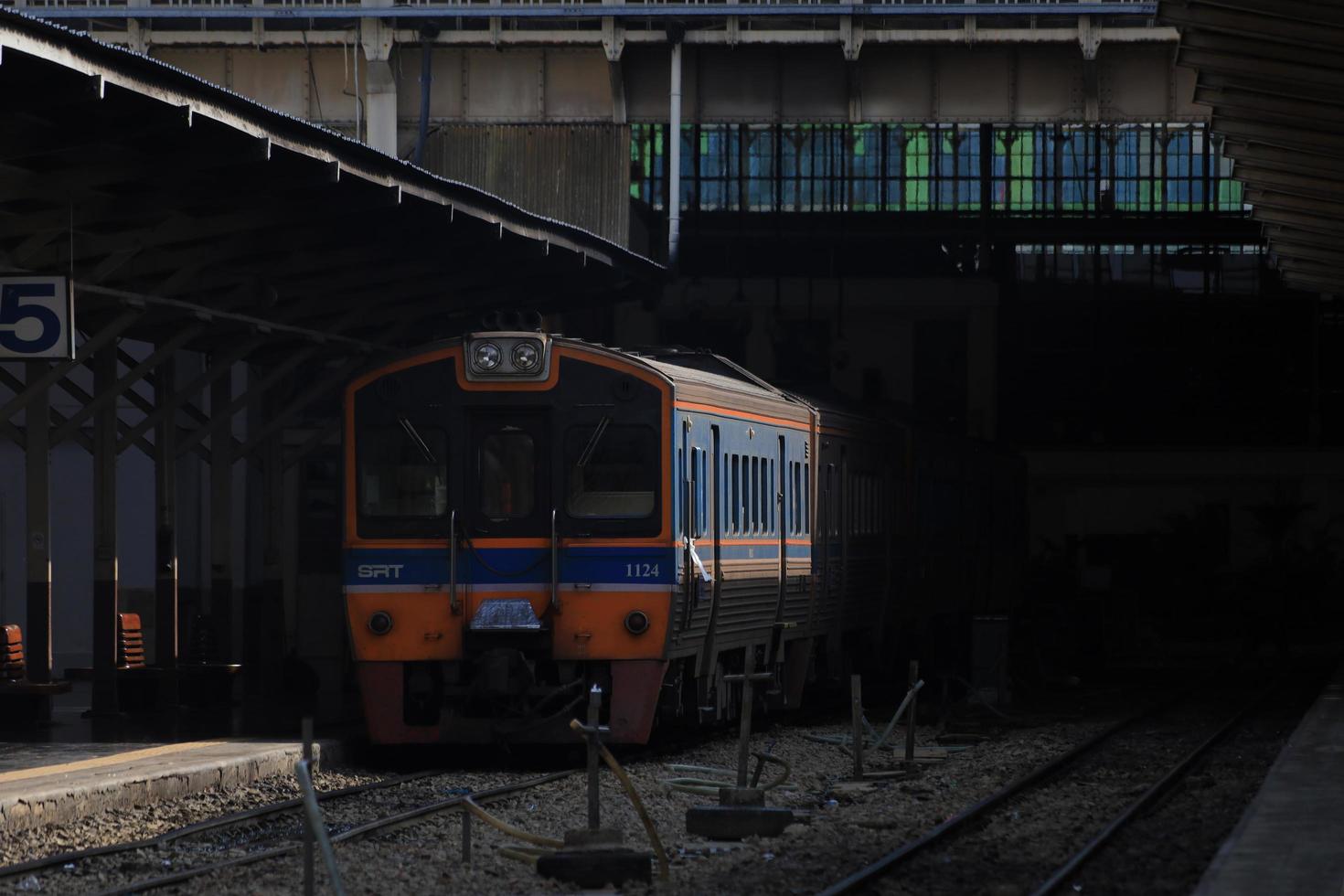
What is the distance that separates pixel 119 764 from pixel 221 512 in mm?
7185

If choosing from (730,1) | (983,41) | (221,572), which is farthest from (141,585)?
(983,41)

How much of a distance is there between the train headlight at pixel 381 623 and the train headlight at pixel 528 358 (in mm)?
1886

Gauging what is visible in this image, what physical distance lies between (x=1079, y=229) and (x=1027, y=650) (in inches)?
996

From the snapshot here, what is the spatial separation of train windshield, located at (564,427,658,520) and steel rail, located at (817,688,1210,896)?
310 centimetres

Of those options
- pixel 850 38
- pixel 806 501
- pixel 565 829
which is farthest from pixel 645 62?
pixel 565 829

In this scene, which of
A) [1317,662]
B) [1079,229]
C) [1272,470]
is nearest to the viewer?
[1317,662]

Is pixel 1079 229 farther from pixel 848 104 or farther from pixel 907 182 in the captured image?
pixel 848 104

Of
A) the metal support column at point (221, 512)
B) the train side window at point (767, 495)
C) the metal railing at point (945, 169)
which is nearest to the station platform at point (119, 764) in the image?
the metal support column at point (221, 512)

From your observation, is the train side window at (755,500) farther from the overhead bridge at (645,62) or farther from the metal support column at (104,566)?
the overhead bridge at (645,62)

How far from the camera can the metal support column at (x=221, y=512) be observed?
802 inches

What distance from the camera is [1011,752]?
17.1 meters

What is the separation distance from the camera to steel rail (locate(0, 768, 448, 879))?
33.7ft

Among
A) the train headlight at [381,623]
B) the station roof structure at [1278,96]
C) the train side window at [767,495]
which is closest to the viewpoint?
the station roof structure at [1278,96]

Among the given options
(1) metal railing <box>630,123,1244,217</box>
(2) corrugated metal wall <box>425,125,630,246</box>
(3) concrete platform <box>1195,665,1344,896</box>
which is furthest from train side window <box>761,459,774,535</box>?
(1) metal railing <box>630,123,1244,217</box>
